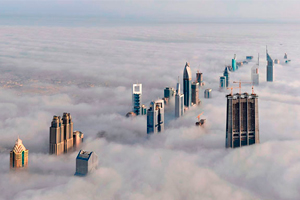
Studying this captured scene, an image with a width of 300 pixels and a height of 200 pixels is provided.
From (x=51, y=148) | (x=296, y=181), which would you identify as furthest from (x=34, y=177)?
(x=296, y=181)

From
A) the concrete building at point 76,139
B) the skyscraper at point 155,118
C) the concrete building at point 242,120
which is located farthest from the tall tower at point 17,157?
the concrete building at point 242,120

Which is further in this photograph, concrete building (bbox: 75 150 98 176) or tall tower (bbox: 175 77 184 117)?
tall tower (bbox: 175 77 184 117)

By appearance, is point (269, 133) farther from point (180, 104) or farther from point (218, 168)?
point (180, 104)

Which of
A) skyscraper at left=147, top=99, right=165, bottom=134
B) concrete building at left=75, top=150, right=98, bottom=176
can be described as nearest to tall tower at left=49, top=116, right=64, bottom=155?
concrete building at left=75, top=150, right=98, bottom=176

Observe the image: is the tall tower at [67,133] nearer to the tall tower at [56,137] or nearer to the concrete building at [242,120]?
the tall tower at [56,137]

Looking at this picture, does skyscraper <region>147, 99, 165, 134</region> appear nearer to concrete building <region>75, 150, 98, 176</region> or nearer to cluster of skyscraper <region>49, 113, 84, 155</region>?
cluster of skyscraper <region>49, 113, 84, 155</region>

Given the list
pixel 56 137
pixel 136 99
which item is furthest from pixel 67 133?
pixel 136 99
